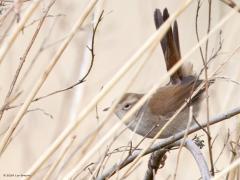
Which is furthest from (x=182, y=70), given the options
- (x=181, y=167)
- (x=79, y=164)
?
(x=79, y=164)

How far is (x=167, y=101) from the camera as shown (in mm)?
2246

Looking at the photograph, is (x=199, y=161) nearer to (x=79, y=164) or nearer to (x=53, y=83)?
(x=79, y=164)

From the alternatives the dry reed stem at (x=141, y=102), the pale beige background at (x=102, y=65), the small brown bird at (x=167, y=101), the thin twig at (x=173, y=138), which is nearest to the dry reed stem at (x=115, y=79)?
the dry reed stem at (x=141, y=102)

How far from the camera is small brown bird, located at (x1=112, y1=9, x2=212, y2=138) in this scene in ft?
6.89

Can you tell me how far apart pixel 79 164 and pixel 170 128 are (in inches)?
45.5

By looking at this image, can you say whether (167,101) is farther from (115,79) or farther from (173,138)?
(115,79)

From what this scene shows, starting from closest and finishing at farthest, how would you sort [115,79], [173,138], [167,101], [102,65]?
1. [115,79]
2. [173,138]
3. [167,101]
4. [102,65]

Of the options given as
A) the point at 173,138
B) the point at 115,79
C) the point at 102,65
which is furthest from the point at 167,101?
the point at 115,79

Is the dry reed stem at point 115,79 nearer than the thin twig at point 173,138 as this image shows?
Yes

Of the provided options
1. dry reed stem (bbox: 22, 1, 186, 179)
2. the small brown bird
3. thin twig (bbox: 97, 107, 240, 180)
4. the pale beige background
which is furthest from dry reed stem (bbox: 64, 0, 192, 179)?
the pale beige background

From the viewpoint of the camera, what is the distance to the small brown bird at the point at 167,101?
6.89ft

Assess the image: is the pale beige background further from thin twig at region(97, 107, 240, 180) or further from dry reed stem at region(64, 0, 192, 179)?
dry reed stem at region(64, 0, 192, 179)

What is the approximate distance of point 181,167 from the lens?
8.68 feet

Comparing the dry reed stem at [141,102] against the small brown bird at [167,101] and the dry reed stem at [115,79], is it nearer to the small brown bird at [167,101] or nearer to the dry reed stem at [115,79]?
the dry reed stem at [115,79]
